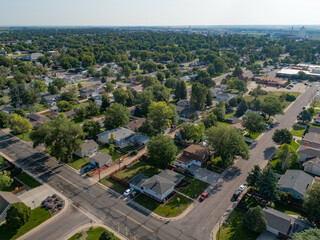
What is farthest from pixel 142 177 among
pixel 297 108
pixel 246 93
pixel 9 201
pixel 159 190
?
pixel 246 93

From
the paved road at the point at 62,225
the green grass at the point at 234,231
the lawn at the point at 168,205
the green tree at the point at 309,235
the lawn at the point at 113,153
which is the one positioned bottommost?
the lawn at the point at 113,153

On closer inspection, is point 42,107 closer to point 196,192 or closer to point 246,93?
point 196,192

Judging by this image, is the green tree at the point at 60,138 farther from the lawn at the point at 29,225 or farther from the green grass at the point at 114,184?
the lawn at the point at 29,225

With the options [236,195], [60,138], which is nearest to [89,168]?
[60,138]

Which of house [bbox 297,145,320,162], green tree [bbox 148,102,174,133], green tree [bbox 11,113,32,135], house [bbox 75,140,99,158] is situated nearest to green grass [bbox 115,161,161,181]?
house [bbox 75,140,99,158]

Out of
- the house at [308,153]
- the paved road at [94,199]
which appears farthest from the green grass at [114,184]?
the house at [308,153]

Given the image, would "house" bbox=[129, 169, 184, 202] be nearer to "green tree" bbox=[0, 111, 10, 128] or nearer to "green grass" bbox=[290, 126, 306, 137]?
"green grass" bbox=[290, 126, 306, 137]

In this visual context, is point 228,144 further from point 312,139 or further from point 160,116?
point 312,139
